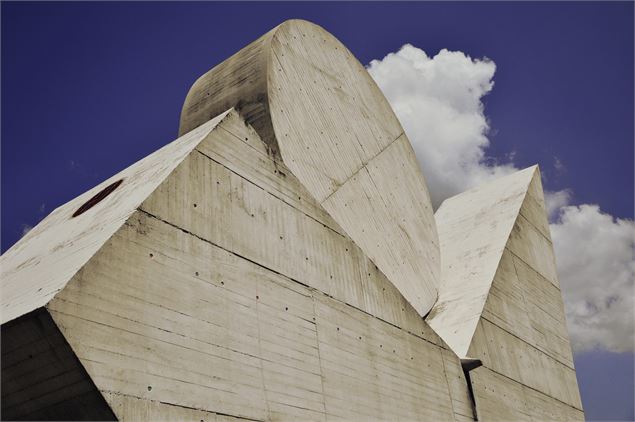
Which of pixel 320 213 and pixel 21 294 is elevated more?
pixel 320 213

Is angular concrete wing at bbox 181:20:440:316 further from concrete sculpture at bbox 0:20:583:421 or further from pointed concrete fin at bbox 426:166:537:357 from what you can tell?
pointed concrete fin at bbox 426:166:537:357

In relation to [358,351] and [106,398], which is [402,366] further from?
[106,398]

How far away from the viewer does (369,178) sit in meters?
10.6

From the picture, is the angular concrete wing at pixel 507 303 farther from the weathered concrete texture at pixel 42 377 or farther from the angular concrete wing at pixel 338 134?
the weathered concrete texture at pixel 42 377

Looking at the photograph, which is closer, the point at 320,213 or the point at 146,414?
the point at 146,414

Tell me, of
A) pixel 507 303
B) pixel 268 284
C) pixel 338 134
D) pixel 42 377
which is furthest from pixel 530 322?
pixel 42 377

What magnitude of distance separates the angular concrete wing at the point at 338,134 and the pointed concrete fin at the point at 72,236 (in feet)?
5.28

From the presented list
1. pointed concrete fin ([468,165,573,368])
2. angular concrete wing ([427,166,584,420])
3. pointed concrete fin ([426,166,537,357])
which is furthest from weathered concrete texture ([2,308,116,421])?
pointed concrete fin ([468,165,573,368])

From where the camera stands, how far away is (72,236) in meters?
6.21

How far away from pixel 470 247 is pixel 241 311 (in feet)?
27.7

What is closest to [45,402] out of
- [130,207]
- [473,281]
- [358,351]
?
[130,207]

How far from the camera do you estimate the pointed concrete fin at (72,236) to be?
5.18m

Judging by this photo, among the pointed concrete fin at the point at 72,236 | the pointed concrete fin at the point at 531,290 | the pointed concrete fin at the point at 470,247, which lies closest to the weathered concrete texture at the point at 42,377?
the pointed concrete fin at the point at 72,236

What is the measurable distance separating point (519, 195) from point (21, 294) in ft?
38.7
